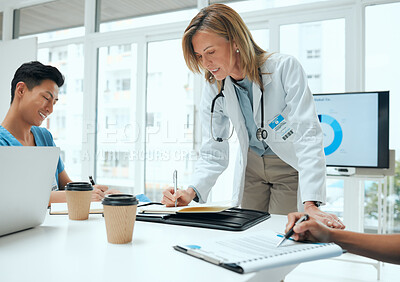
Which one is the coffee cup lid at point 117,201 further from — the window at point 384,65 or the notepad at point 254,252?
the window at point 384,65

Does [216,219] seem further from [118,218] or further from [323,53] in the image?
[323,53]

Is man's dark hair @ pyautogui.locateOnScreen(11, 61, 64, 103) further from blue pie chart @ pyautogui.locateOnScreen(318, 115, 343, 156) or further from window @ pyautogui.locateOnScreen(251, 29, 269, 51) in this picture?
window @ pyautogui.locateOnScreen(251, 29, 269, 51)

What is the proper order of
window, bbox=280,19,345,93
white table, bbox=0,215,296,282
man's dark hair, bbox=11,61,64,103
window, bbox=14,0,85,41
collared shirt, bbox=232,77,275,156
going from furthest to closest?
1. window, bbox=14,0,85,41
2. window, bbox=280,19,345,93
3. man's dark hair, bbox=11,61,64,103
4. collared shirt, bbox=232,77,275,156
5. white table, bbox=0,215,296,282

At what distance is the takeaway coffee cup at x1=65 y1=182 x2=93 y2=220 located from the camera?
955 millimetres

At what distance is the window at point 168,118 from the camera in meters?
3.40

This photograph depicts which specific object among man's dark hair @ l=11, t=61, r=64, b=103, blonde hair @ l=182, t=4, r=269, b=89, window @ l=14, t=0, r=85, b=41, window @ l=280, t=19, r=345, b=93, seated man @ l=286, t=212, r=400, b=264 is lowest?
seated man @ l=286, t=212, r=400, b=264

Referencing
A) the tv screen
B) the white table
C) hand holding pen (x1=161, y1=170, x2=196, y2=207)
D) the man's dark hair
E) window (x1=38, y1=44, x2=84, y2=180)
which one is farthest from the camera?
window (x1=38, y1=44, x2=84, y2=180)

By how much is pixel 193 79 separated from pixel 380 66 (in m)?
1.58

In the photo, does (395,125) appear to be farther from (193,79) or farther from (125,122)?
(125,122)

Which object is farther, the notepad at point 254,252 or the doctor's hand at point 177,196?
the doctor's hand at point 177,196

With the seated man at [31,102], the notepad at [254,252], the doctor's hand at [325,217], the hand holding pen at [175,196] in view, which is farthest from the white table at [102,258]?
the seated man at [31,102]

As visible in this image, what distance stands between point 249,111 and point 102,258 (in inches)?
40.6

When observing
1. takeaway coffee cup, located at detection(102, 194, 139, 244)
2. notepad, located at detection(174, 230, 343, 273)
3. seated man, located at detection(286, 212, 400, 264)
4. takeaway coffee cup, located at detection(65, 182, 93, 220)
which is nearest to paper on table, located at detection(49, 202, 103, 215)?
takeaway coffee cup, located at detection(65, 182, 93, 220)

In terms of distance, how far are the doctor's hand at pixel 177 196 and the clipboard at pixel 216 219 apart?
135mm
